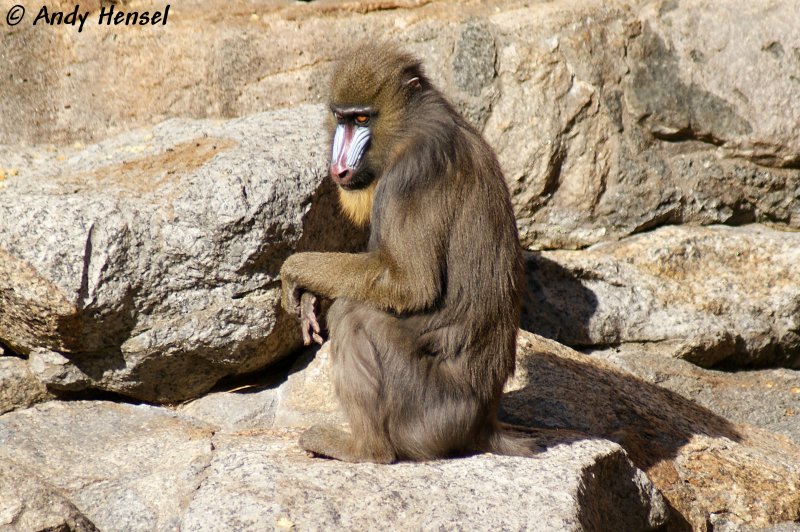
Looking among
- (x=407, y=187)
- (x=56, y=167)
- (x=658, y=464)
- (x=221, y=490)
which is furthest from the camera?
(x=56, y=167)

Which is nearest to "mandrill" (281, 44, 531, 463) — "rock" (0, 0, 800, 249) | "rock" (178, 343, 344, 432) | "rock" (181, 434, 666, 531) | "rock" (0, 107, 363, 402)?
"rock" (181, 434, 666, 531)

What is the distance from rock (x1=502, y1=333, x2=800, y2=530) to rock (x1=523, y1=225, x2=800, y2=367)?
0.54 metres

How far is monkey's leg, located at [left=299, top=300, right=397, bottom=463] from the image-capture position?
5.02m

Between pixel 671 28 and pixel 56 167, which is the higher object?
pixel 671 28

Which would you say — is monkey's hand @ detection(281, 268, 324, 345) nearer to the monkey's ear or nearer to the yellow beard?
the yellow beard

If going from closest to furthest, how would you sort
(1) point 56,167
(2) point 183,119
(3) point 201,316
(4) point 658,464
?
(4) point 658,464 < (3) point 201,316 < (1) point 56,167 < (2) point 183,119

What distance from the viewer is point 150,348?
650 centimetres

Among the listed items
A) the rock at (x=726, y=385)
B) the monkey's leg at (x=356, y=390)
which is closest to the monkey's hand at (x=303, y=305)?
the monkey's leg at (x=356, y=390)

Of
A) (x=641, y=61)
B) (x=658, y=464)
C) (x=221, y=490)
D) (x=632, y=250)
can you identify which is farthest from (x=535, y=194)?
(x=221, y=490)

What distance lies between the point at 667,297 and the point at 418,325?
10.2 feet

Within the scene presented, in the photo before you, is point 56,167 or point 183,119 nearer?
point 56,167

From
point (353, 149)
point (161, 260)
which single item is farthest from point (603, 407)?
point (161, 260)

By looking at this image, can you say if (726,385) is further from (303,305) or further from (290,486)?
(290,486)

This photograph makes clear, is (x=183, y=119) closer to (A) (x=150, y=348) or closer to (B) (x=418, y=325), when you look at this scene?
(A) (x=150, y=348)
